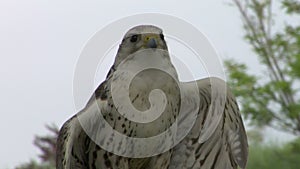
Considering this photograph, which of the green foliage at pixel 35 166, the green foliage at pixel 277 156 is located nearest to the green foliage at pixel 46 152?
the green foliage at pixel 35 166

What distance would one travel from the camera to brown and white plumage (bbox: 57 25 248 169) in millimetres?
2117

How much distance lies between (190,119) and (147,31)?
391 millimetres

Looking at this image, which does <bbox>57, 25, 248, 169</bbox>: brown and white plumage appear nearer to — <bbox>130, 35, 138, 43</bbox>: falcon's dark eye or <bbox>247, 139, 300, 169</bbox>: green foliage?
<bbox>130, 35, 138, 43</bbox>: falcon's dark eye

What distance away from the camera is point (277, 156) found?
9281mm

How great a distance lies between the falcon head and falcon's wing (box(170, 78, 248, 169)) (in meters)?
0.32

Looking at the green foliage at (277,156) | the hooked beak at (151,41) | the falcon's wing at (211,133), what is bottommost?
the falcon's wing at (211,133)

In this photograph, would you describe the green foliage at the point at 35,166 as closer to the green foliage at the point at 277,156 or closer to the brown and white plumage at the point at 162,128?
the green foliage at the point at 277,156

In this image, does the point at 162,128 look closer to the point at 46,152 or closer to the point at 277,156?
the point at 46,152

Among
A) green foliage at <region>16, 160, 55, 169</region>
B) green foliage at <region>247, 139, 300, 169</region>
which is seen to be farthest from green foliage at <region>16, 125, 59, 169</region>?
green foliage at <region>247, 139, 300, 169</region>

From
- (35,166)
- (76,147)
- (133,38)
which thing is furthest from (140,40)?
(35,166)

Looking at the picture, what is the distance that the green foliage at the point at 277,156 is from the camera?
9.15 meters

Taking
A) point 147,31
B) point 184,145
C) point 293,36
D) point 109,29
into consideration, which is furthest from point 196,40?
point 293,36

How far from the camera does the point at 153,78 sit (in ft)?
6.91

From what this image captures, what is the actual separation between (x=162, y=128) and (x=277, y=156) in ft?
24.5
